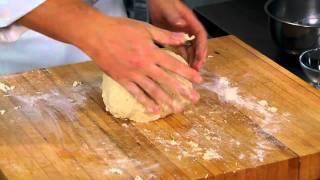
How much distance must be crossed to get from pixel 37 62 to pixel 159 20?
301 mm

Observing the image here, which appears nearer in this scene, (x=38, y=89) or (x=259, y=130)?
(x=259, y=130)

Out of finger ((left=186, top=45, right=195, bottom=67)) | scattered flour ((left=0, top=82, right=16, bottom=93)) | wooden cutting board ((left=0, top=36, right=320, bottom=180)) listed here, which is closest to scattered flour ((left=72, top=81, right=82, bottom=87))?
wooden cutting board ((left=0, top=36, right=320, bottom=180))

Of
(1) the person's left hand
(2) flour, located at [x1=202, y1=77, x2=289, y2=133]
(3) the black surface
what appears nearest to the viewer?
(2) flour, located at [x1=202, y1=77, x2=289, y2=133]

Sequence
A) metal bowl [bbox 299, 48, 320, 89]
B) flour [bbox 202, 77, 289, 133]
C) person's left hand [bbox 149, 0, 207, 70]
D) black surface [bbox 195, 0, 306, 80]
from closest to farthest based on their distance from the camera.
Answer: flour [bbox 202, 77, 289, 133]
person's left hand [bbox 149, 0, 207, 70]
metal bowl [bbox 299, 48, 320, 89]
black surface [bbox 195, 0, 306, 80]

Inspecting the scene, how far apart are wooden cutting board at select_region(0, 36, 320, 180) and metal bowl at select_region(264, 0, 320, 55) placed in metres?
0.15

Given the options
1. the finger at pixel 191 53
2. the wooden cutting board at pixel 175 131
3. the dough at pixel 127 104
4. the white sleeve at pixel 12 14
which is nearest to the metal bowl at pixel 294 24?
the wooden cutting board at pixel 175 131

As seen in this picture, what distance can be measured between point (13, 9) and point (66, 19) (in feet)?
0.39

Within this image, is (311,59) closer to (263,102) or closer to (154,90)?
(263,102)

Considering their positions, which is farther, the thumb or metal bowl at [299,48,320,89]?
metal bowl at [299,48,320,89]

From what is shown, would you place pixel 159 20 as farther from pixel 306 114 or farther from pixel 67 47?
pixel 306 114

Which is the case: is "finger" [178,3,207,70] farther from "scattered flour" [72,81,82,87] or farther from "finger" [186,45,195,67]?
"scattered flour" [72,81,82,87]

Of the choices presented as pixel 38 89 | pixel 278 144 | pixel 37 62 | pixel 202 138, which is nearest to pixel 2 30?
pixel 38 89

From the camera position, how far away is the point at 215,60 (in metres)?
1.48

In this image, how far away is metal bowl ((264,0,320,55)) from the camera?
5.15 feet
